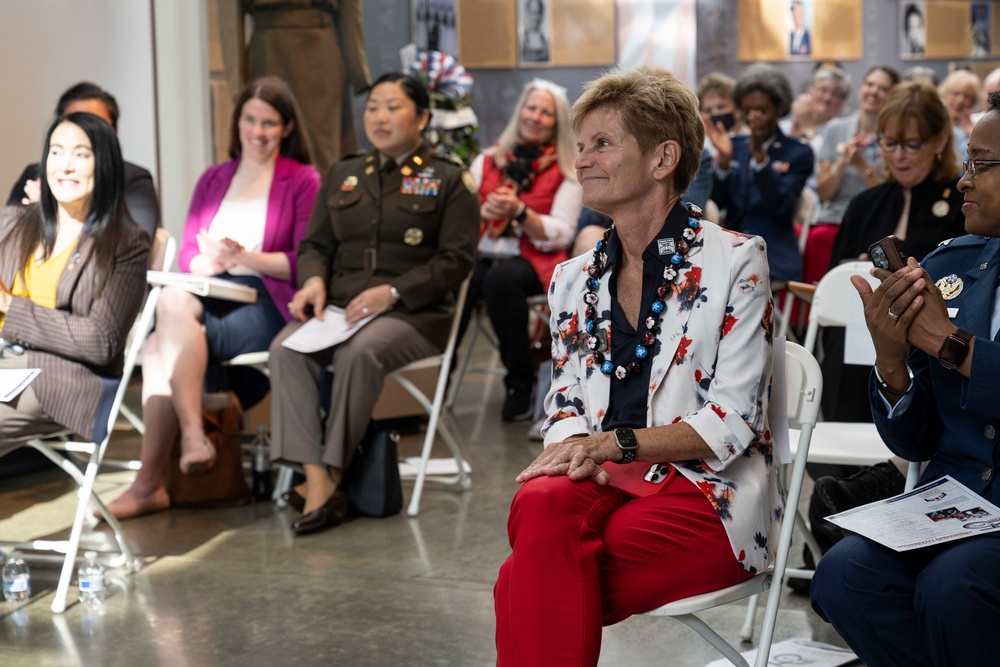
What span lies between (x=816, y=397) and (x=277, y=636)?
159 cm

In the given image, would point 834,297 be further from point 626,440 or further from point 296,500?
point 296,500

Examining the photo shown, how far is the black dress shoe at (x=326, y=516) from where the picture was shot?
415 cm

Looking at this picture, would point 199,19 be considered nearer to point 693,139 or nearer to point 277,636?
point 277,636

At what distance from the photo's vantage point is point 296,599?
137 inches

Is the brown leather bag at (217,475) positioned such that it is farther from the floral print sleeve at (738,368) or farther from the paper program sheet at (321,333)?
the floral print sleeve at (738,368)

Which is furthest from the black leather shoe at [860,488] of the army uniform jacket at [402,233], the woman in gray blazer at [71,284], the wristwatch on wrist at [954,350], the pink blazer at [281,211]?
the pink blazer at [281,211]

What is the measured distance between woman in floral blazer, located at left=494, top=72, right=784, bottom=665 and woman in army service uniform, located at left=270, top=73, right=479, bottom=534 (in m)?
1.88

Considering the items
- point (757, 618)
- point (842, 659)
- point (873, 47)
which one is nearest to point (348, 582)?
point (757, 618)

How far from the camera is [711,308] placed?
2.33 meters

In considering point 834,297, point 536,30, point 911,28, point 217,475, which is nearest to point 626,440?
point 834,297

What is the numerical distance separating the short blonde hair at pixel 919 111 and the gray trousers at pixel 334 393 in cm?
186

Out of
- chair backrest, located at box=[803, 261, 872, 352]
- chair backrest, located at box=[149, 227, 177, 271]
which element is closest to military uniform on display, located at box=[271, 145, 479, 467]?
chair backrest, located at box=[149, 227, 177, 271]

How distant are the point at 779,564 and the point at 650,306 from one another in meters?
0.56

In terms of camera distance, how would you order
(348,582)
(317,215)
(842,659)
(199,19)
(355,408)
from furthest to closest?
1. (199,19)
2. (317,215)
3. (355,408)
4. (348,582)
5. (842,659)
